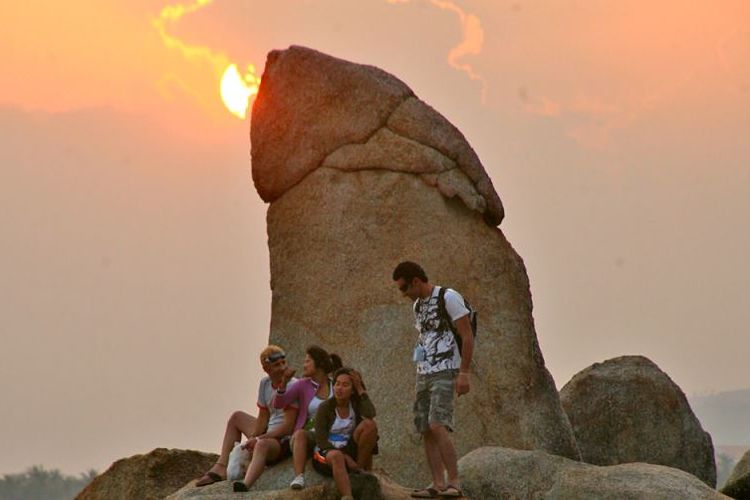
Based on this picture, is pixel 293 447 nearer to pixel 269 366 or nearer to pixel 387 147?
pixel 269 366

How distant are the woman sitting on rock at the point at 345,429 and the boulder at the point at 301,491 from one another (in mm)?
113

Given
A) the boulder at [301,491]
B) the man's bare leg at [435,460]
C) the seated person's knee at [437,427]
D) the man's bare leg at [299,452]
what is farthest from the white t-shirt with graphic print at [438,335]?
the man's bare leg at [299,452]

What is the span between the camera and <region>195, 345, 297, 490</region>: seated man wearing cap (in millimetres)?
14227

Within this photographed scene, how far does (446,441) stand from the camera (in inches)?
560

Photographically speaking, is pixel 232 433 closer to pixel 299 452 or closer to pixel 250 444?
pixel 250 444

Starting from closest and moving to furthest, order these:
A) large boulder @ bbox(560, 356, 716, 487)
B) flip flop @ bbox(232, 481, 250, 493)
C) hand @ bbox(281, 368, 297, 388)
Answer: flip flop @ bbox(232, 481, 250, 493)
hand @ bbox(281, 368, 297, 388)
large boulder @ bbox(560, 356, 716, 487)

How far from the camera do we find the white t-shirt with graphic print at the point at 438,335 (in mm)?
14289

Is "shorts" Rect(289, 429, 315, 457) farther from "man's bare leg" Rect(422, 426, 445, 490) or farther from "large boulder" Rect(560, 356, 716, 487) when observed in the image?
"large boulder" Rect(560, 356, 716, 487)

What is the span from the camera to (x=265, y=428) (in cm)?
1457

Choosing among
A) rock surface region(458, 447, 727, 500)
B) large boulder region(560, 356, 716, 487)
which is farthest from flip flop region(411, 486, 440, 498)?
large boulder region(560, 356, 716, 487)

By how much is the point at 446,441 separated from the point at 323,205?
7.46 meters

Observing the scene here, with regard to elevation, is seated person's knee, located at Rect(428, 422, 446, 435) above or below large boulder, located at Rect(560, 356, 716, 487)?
below

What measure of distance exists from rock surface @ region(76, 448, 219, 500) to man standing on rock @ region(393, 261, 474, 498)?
16.8 ft

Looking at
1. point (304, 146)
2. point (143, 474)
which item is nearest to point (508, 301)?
point (304, 146)
